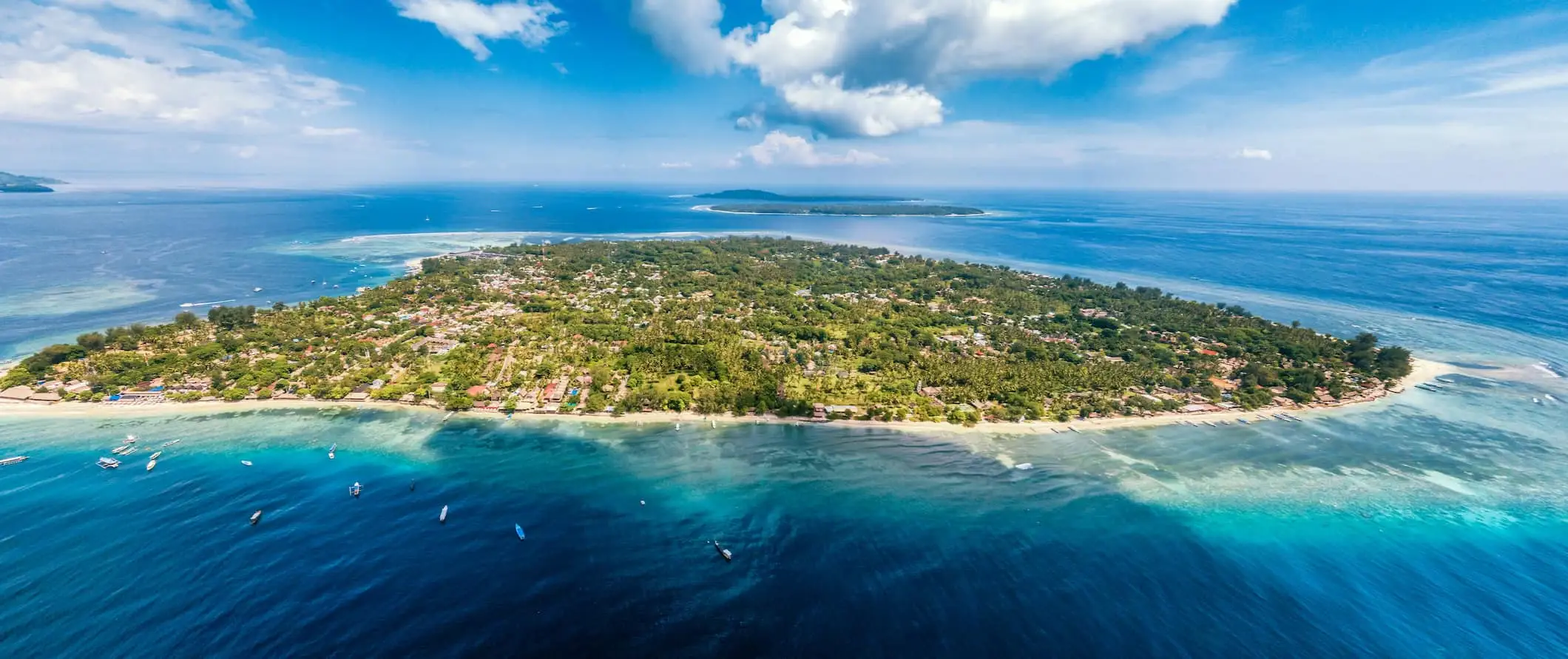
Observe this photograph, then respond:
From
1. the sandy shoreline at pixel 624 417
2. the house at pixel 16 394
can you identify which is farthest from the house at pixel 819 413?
the house at pixel 16 394

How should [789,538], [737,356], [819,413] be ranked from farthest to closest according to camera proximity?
[737,356]
[819,413]
[789,538]

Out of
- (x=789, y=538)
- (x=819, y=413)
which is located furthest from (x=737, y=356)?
(x=789, y=538)

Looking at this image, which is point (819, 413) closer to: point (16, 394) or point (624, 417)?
point (624, 417)

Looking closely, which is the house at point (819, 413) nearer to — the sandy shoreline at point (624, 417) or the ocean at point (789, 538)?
the sandy shoreline at point (624, 417)

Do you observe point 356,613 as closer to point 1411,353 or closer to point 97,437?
point 97,437

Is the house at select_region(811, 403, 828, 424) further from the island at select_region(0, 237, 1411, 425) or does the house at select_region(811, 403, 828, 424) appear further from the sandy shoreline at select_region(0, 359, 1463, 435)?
the sandy shoreline at select_region(0, 359, 1463, 435)

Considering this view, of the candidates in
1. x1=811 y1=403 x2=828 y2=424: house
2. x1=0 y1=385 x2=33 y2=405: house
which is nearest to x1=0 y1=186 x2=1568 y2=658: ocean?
x1=811 y1=403 x2=828 y2=424: house

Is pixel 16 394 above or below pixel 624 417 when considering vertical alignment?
above
